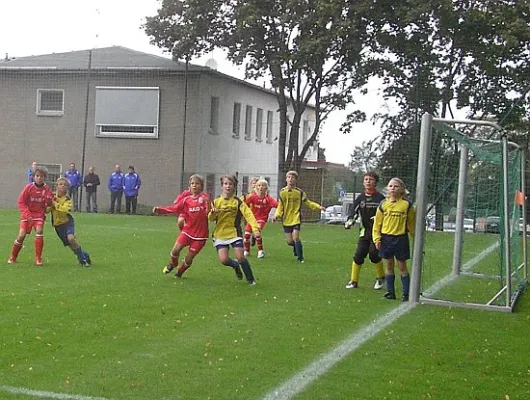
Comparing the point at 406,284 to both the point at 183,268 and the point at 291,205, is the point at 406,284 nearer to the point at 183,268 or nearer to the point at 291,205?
the point at 183,268

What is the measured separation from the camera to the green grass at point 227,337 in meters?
7.25

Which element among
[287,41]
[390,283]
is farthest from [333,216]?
[390,283]

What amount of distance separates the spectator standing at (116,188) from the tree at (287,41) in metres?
5.03

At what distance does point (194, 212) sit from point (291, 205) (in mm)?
4079

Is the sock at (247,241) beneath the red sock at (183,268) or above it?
above

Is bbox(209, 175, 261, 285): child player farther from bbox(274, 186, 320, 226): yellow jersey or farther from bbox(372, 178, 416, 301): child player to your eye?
bbox(274, 186, 320, 226): yellow jersey

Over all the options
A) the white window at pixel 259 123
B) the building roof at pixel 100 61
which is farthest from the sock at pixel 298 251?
the white window at pixel 259 123

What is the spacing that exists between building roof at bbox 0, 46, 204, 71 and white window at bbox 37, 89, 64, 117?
0.99 metres

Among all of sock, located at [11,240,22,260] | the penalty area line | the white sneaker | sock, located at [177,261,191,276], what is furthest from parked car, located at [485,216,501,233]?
the penalty area line

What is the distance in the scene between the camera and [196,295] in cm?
1201

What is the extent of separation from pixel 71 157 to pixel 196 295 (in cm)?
2683

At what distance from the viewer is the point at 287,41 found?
3284cm

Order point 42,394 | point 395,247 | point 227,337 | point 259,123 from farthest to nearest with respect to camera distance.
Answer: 1. point 259,123
2. point 395,247
3. point 227,337
4. point 42,394

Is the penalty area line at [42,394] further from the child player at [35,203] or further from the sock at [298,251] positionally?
the sock at [298,251]
